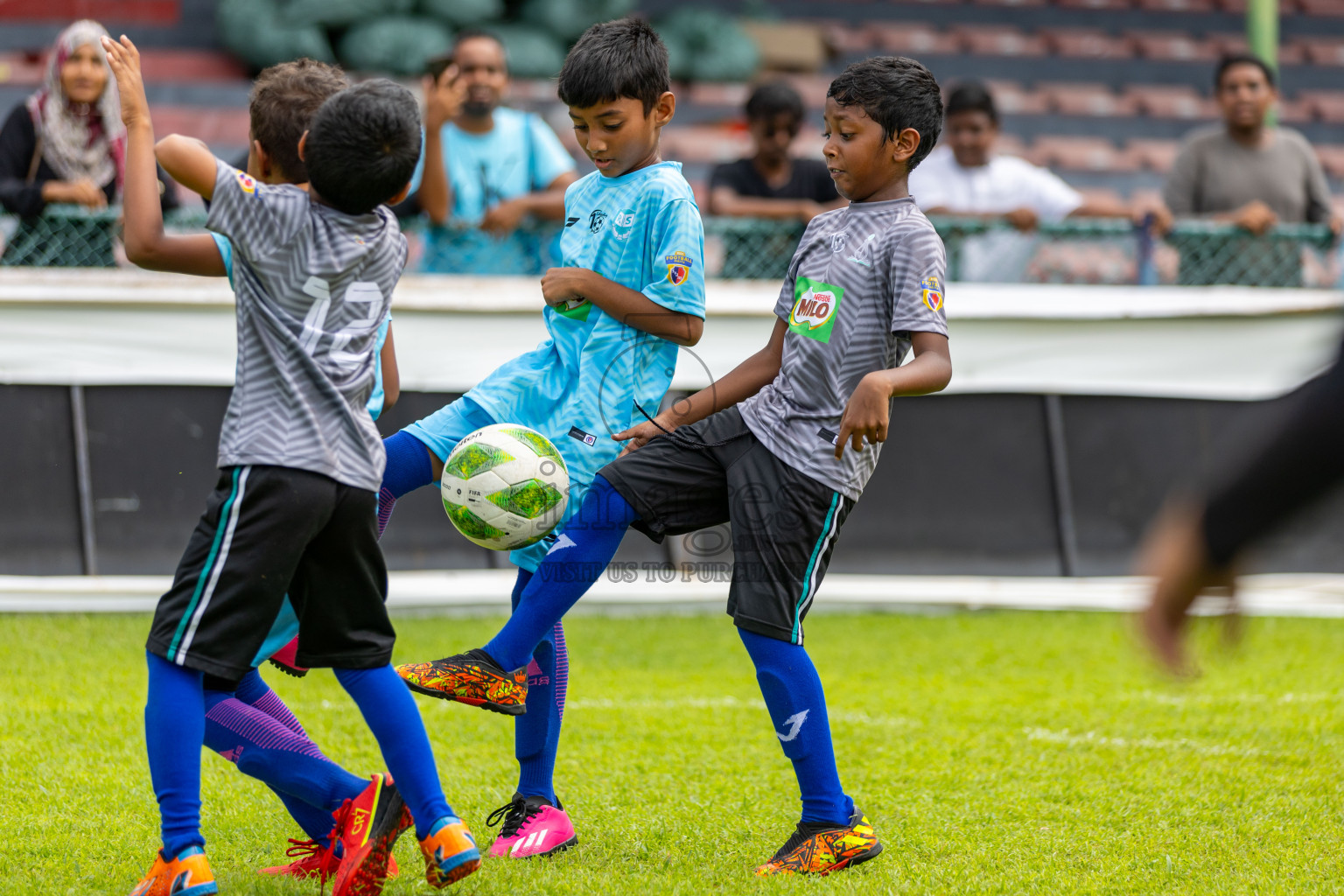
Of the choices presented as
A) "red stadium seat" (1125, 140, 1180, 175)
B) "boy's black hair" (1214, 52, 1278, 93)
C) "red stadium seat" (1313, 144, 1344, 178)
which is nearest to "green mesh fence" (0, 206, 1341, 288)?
"boy's black hair" (1214, 52, 1278, 93)

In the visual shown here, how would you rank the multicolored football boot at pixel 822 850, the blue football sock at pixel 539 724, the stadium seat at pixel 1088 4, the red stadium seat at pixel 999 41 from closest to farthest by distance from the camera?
the multicolored football boot at pixel 822 850 < the blue football sock at pixel 539 724 < the red stadium seat at pixel 999 41 < the stadium seat at pixel 1088 4

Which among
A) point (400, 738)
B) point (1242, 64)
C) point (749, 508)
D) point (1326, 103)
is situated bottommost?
point (400, 738)

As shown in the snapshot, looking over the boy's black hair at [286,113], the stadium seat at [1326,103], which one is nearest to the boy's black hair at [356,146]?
the boy's black hair at [286,113]

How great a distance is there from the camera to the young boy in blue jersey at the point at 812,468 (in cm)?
310

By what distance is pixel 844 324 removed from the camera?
3.14 metres

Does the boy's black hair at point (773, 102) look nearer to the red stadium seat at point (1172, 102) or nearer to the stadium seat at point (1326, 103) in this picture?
the red stadium seat at point (1172, 102)

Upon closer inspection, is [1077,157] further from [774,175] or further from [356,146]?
[356,146]

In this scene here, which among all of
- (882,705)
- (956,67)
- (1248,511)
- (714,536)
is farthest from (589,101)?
(956,67)

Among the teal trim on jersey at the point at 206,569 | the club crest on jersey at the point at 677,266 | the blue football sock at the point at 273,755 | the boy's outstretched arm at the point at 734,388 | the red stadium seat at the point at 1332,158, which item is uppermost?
the club crest on jersey at the point at 677,266

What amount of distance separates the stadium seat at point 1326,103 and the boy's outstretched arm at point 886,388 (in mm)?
14979

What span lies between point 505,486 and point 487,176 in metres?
3.70

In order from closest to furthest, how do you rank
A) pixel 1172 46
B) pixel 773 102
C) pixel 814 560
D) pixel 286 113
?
pixel 286 113, pixel 814 560, pixel 773 102, pixel 1172 46

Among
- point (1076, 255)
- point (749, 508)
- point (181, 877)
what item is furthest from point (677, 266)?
point (1076, 255)

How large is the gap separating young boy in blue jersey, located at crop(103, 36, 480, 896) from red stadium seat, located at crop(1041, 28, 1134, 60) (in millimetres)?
15335
